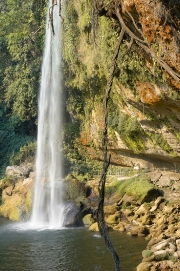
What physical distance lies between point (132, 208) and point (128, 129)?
10.6ft

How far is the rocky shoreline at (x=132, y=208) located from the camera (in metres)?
9.25

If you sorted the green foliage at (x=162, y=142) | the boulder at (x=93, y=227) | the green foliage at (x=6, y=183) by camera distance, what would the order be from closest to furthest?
the boulder at (x=93, y=227) → the green foliage at (x=162, y=142) → the green foliage at (x=6, y=183)

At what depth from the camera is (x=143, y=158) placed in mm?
16500

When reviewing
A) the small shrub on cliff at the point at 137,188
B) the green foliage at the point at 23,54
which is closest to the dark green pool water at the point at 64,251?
the small shrub on cliff at the point at 137,188

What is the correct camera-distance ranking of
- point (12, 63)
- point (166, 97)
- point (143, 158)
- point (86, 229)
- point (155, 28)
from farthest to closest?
point (12, 63), point (143, 158), point (86, 229), point (166, 97), point (155, 28)

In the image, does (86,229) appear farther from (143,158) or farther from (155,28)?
(155,28)

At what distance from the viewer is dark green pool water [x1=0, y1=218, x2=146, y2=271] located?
9.15m

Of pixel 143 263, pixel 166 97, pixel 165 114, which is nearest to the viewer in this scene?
pixel 143 263

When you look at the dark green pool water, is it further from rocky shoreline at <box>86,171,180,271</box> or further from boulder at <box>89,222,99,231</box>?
rocky shoreline at <box>86,171,180,271</box>

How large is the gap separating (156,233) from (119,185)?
5.97 m

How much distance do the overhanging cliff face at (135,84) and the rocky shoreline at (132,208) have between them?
1.25m

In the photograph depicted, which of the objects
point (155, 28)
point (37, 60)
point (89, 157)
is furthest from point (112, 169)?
point (155, 28)

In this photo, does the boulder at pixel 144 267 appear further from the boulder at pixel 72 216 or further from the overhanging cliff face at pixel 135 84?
the boulder at pixel 72 216

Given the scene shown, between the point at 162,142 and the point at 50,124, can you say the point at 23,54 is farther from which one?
the point at 162,142
